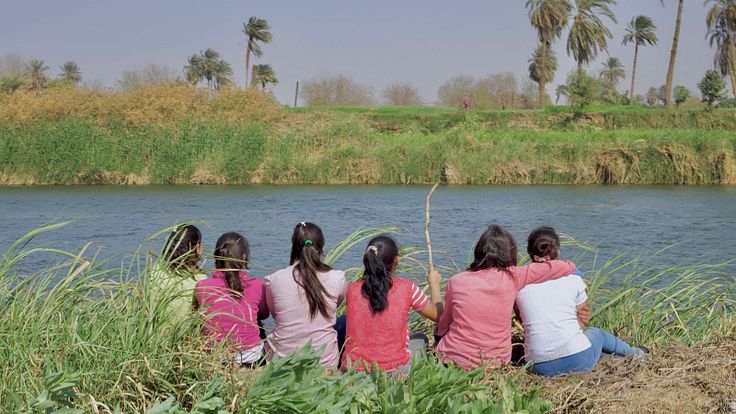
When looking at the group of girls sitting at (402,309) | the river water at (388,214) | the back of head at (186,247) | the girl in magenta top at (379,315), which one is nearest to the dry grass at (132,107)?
the river water at (388,214)

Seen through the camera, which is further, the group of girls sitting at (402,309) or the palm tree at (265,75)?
the palm tree at (265,75)

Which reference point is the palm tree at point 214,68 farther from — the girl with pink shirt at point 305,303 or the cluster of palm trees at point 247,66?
the girl with pink shirt at point 305,303

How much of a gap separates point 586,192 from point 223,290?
1889 centimetres

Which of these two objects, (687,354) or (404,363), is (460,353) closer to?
(404,363)

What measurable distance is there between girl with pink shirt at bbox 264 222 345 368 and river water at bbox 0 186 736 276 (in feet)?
16.8

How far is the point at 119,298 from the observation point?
15.4ft

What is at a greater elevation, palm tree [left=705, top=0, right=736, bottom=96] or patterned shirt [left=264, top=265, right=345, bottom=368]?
palm tree [left=705, top=0, right=736, bottom=96]

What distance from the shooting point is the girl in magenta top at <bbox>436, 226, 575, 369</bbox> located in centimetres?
457

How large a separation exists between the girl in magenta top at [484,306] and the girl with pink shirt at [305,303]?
0.61m

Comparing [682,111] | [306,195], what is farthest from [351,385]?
[682,111]

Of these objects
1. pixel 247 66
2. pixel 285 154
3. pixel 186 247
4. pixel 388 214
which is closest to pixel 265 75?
pixel 247 66

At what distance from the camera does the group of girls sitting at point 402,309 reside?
→ 14.8 feet

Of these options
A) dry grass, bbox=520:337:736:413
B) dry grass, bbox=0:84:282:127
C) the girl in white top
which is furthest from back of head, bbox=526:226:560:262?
dry grass, bbox=0:84:282:127

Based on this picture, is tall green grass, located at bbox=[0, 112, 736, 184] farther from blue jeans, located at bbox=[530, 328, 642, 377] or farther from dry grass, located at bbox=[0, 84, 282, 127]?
blue jeans, located at bbox=[530, 328, 642, 377]
